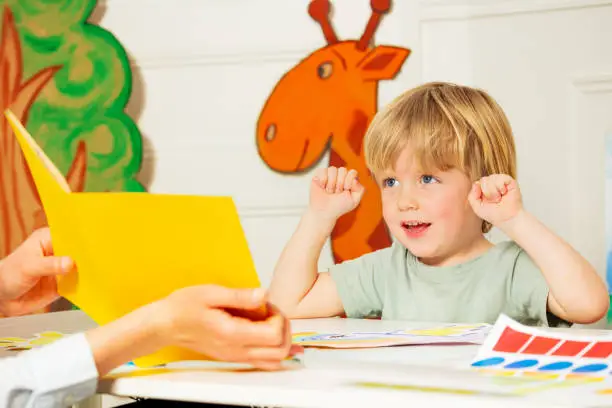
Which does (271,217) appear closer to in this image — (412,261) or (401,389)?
(412,261)

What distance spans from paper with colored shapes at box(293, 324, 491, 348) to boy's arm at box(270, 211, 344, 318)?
310 millimetres

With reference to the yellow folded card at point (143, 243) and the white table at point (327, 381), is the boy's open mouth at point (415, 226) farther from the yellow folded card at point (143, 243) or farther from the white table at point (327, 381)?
the yellow folded card at point (143, 243)

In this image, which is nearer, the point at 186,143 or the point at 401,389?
the point at 401,389

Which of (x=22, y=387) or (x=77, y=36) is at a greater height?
(x=77, y=36)

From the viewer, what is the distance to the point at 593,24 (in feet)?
5.65

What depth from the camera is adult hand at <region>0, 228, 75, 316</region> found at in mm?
947

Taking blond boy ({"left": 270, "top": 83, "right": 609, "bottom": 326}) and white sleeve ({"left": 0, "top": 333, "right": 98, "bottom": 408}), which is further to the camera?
blond boy ({"left": 270, "top": 83, "right": 609, "bottom": 326})

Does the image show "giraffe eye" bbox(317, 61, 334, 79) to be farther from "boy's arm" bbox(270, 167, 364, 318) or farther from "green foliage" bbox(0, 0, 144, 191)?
"boy's arm" bbox(270, 167, 364, 318)

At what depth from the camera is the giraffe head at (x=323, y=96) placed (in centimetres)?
188

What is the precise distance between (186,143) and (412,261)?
890 mm

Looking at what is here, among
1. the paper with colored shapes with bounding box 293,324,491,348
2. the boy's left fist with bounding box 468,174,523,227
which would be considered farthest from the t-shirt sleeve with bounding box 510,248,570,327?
the paper with colored shapes with bounding box 293,324,491,348

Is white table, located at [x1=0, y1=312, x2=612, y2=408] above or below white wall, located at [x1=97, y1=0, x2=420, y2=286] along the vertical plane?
below

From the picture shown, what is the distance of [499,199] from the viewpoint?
3.84 feet

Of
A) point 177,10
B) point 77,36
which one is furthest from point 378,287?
point 77,36
